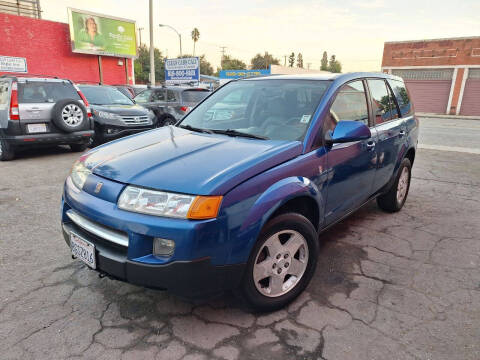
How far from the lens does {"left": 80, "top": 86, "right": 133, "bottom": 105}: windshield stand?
350 inches

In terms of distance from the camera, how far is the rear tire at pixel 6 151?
666cm

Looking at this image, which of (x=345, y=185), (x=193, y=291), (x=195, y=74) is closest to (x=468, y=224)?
(x=345, y=185)

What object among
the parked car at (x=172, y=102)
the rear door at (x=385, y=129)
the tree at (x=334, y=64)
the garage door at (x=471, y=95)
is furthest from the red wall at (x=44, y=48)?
the tree at (x=334, y=64)

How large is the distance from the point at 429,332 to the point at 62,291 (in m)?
2.67

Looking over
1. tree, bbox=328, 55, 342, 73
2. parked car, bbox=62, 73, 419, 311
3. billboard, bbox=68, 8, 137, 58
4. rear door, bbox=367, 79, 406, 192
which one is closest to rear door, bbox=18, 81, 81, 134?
parked car, bbox=62, 73, 419, 311

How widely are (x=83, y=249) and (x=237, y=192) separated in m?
1.12

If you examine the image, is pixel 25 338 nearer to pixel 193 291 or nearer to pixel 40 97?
pixel 193 291

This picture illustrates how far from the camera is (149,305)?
2486 mm

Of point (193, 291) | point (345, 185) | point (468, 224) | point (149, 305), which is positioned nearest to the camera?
point (193, 291)

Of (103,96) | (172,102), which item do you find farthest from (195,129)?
(172,102)

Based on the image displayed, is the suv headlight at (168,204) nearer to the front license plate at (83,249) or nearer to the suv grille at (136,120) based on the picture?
the front license plate at (83,249)

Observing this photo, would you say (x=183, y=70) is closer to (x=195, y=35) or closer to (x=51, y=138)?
(x=51, y=138)

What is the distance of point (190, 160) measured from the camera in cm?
229

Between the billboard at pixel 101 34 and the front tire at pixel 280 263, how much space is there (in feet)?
68.1
